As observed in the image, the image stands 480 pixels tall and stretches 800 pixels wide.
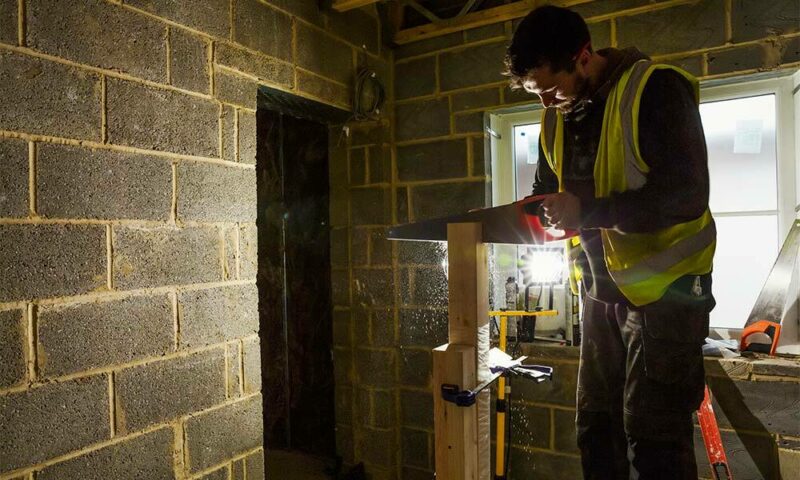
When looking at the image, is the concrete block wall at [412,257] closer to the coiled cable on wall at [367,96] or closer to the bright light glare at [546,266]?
the coiled cable on wall at [367,96]

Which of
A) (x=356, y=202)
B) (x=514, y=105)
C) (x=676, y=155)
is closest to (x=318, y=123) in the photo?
(x=356, y=202)

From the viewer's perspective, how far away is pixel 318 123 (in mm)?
3188

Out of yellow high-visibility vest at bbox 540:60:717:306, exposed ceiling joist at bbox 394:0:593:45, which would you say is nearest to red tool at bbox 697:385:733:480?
yellow high-visibility vest at bbox 540:60:717:306

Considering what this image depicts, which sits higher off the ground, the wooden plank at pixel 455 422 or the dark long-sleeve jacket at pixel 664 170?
the dark long-sleeve jacket at pixel 664 170

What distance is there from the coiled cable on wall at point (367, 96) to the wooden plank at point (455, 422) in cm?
191

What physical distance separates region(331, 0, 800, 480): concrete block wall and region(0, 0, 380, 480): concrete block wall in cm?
95

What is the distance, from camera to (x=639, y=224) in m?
1.32

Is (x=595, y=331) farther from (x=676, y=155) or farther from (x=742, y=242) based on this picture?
(x=742, y=242)

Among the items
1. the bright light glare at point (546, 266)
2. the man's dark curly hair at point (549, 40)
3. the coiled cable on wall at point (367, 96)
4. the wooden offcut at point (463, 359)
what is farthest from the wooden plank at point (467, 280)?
the coiled cable on wall at point (367, 96)

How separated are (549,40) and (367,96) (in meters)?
1.57

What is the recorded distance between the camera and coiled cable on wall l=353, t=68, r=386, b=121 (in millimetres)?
2850

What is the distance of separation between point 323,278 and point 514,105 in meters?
1.47

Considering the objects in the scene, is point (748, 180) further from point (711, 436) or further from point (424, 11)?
point (424, 11)

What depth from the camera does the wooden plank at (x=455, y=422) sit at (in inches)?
47.1
